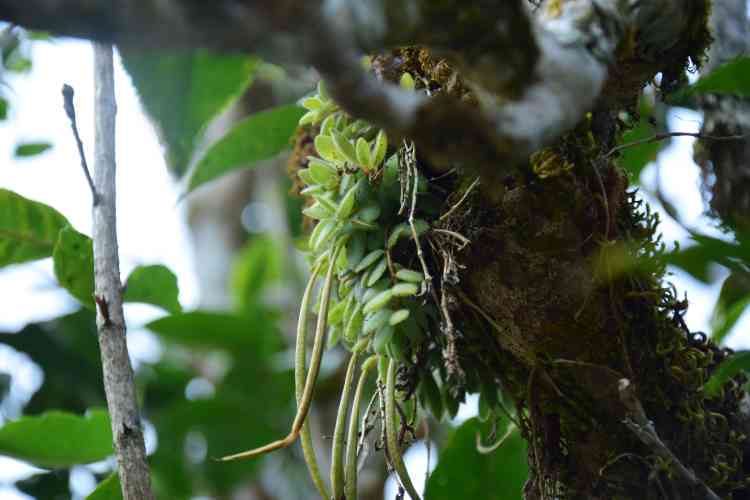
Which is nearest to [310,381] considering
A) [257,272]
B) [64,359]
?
[64,359]

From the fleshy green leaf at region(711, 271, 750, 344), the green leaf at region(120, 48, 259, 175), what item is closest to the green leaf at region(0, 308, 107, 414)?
the green leaf at region(120, 48, 259, 175)

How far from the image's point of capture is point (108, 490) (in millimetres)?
888

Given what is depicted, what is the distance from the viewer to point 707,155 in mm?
1037

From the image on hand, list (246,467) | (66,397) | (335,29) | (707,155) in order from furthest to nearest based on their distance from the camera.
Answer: (246,467) < (66,397) < (707,155) < (335,29)

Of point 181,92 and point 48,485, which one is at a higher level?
point 181,92

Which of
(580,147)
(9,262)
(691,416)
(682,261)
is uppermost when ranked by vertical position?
(9,262)

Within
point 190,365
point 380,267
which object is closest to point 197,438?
point 190,365

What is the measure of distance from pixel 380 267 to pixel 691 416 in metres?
0.31

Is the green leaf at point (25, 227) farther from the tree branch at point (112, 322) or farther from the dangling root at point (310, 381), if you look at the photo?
the dangling root at point (310, 381)

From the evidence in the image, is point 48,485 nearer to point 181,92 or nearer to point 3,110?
point 3,110

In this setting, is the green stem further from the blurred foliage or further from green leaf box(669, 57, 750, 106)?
the blurred foliage

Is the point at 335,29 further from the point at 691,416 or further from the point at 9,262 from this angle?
the point at 9,262

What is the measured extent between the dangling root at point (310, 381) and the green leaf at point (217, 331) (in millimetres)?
731

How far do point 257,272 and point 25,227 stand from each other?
1.16 meters
